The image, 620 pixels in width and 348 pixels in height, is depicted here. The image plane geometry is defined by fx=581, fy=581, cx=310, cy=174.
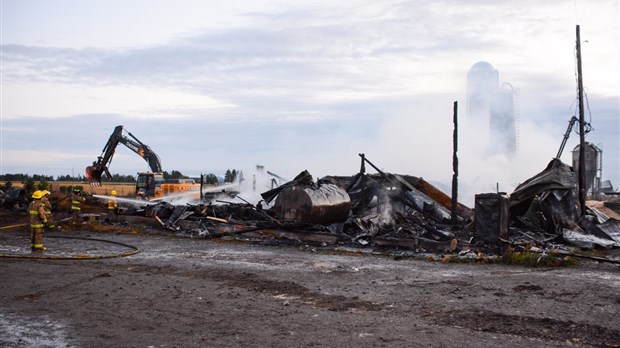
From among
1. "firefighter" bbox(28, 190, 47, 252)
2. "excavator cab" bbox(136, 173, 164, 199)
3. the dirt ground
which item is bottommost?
the dirt ground

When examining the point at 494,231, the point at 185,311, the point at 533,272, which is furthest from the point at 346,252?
the point at 185,311

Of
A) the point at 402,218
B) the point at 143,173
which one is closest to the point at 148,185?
the point at 143,173

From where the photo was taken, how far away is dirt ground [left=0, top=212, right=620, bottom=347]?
6742mm

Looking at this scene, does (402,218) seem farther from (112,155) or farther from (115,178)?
(115,178)

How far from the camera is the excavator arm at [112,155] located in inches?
1205

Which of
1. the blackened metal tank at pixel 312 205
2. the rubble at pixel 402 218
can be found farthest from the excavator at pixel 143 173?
the blackened metal tank at pixel 312 205

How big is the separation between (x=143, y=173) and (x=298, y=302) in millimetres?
25692

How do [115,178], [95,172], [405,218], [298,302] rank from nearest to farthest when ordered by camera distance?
[298,302]
[405,218]
[95,172]
[115,178]

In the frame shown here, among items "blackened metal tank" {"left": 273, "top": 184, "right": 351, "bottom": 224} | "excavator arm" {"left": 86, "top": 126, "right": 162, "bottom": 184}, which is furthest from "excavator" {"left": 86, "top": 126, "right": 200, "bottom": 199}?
"blackened metal tank" {"left": 273, "top": 184, "right": 351, "bottom": 224}

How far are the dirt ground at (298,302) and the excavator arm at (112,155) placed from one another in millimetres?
17443

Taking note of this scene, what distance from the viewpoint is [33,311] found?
8.12 meters

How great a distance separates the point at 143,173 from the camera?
3266 centimetres

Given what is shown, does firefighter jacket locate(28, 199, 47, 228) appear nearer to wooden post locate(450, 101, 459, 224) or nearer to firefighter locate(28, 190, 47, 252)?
firefighter locate(28, 190, 47, 252)

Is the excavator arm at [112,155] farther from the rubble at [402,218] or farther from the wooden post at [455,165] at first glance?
the wooden post at [455,165]
